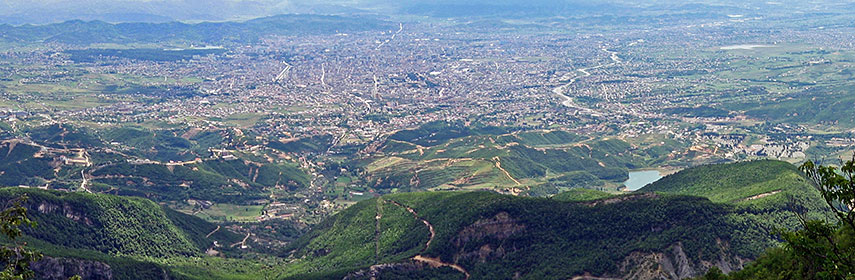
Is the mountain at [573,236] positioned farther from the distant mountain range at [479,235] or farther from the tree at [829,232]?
the tree at [829,232]

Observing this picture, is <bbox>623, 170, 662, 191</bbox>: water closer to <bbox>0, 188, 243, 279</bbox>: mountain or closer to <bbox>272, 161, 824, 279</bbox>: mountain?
<bbox>272, 161, 824, 279</bbox>: mountain

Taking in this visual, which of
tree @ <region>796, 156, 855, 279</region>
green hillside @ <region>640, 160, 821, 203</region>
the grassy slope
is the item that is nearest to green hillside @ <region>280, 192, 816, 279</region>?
the grassy slope

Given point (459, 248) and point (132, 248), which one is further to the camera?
point (132, 248)

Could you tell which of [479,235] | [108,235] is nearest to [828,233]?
[479,235]

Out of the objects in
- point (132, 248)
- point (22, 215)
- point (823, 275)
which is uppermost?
point (22, 215)

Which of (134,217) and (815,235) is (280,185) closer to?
(134,217)

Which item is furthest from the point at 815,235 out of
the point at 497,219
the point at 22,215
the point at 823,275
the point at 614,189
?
the point at 614,189
